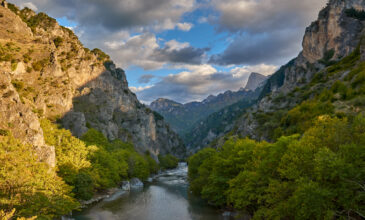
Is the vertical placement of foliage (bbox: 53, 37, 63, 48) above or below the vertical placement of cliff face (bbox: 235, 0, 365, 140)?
above

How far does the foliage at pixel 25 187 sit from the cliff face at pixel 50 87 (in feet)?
23.6

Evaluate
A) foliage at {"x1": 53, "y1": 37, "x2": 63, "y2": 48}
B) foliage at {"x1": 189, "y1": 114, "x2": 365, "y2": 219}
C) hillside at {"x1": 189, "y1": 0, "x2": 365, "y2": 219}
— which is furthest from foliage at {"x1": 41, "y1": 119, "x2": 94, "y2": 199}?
foliage at {"x1": 53, "y1": 37, "x2": 63, "y2": 48}

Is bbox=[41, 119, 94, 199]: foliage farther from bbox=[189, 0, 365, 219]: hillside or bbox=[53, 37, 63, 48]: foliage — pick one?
bbox=[53, 37, 63, 48]: foliage

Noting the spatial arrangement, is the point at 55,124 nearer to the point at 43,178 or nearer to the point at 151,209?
the point at 151,209

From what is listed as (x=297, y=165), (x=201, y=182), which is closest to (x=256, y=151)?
(x=297, y=165)

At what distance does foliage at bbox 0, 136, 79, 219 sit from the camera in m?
27.8

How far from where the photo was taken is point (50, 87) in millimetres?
86625

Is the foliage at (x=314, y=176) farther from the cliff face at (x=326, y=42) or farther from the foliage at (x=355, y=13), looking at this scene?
the foliage at (x=355, y=13)

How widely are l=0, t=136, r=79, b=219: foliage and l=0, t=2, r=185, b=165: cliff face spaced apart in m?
7.20

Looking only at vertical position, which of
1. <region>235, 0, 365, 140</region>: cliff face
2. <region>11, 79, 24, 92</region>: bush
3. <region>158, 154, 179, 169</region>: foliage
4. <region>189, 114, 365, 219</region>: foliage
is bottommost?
<region>158, 154, 179, 169</region>: foliage

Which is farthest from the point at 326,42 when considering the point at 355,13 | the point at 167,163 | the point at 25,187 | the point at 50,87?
the point at 25,187

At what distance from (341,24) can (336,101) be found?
76.2 metres

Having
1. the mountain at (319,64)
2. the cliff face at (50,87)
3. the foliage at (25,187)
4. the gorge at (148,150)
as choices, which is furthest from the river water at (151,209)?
the mountain at (319,64)

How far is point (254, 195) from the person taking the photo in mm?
35250
